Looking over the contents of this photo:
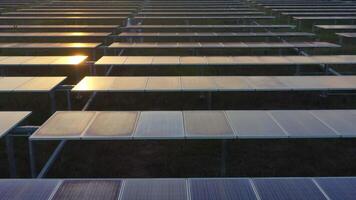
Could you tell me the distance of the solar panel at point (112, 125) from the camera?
7254 millimetres

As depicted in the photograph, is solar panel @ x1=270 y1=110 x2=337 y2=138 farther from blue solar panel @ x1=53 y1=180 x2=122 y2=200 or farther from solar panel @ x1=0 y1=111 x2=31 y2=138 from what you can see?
solar panel @ x1=0 y1=111 x2=31 y2=138

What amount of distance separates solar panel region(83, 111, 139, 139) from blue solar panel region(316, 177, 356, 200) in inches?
135

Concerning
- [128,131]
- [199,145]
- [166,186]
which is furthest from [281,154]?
[166,186]

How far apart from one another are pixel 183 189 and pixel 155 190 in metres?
0.37

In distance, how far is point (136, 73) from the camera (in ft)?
53.1

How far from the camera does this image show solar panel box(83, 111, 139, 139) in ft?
23.8

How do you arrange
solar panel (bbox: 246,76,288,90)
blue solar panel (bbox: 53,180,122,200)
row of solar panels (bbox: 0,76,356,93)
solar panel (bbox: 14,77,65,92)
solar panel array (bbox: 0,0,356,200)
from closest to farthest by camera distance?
blue solar panel (bbox: 53,180,122,200), solar panel array (bbox: 0,0,356,200), solar panel (bbox: 14,77,65,92), row of solar panels (bbox: 0,76,356,93), solar panel (bbox: 246,76,288,90)

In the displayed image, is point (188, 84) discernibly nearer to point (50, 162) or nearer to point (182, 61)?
point (182, 61)

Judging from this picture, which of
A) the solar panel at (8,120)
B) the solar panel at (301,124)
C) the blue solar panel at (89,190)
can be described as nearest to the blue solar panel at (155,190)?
the blue solar panel at (89,190)

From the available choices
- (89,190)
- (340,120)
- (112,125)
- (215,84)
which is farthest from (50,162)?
(340,120)

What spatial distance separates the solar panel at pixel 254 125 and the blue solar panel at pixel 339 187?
1757 millimetres

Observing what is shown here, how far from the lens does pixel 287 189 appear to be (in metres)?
5.29

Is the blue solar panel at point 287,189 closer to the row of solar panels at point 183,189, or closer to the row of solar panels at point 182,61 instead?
the row of solar panels at point 183,189

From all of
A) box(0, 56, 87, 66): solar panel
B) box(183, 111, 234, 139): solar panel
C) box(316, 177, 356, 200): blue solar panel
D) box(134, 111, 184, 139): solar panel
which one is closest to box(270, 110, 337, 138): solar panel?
box(183, 111, 234, 139): solar panel
